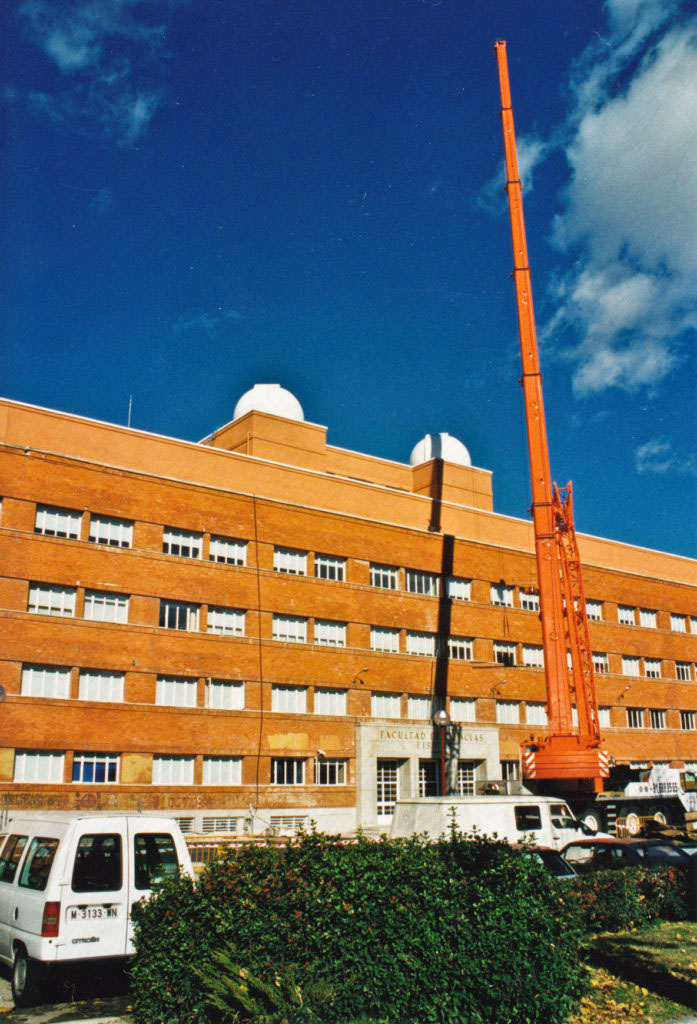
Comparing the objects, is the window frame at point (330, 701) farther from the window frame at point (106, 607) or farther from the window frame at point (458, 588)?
the window frame at point (106, 607)

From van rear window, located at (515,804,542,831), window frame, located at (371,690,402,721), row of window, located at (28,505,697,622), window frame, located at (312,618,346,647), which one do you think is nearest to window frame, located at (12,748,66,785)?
row of window, located at (28,505,697,622)

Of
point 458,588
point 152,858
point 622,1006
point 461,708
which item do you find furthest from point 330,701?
point 622,1006

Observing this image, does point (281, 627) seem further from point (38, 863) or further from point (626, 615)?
point (38, 863)

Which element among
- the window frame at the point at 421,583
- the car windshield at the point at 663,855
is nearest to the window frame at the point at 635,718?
the window frame at the point at 421,583

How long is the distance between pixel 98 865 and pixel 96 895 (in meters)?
0.33

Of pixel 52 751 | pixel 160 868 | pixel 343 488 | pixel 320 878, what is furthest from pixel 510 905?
pixel 343 488

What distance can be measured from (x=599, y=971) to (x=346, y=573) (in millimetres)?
26377

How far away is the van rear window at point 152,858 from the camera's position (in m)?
10.7

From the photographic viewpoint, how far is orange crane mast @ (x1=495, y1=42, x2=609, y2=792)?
29078 millimetres

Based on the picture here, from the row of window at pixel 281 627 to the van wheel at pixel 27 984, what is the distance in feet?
64.2

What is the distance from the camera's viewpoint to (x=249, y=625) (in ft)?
108

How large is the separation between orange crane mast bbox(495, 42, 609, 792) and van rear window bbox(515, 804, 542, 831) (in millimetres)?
7941

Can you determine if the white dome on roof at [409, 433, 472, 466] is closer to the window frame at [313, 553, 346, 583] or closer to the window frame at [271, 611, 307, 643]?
the window frame at [313, 553, 346, 583]

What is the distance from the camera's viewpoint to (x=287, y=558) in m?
34.9
